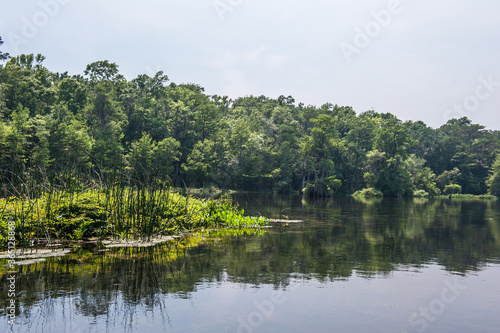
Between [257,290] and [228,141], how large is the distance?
58332 millimetres

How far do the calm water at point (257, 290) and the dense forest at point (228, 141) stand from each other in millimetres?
34847

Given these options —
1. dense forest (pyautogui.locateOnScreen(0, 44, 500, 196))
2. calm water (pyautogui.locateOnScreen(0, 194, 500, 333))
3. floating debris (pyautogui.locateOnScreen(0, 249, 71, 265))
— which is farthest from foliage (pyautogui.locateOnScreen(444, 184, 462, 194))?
floating debris (pyautogui.locateOnScreen(0, 249, 71, 265))

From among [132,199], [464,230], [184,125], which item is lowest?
[464,230]

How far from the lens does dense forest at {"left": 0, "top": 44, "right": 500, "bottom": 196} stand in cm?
4709

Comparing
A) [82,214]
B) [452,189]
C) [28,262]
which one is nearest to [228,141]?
[452,189]

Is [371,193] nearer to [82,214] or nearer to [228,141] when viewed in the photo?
[228,141]

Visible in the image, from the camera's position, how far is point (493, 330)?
5.36 metres

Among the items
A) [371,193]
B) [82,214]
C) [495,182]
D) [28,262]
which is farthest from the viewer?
[495,182]

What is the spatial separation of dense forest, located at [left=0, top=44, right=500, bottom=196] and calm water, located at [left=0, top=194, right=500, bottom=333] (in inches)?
1372

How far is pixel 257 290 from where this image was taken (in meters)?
6.85

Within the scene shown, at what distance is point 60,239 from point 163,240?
8.46 feet

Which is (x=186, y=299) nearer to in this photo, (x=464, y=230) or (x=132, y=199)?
(x=132, y=199)

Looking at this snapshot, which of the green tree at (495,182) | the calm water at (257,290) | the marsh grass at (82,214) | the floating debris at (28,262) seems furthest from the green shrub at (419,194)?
the floating debris at (28,262)

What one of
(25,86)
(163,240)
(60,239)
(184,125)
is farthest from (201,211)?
(184,125)
